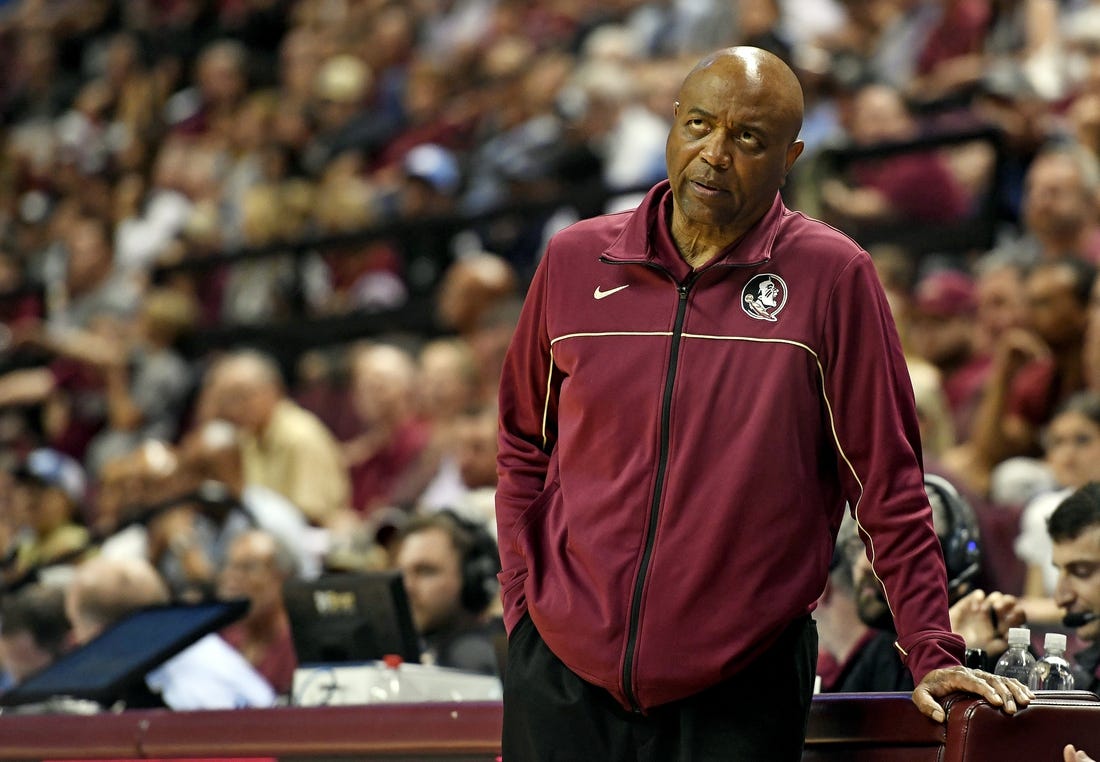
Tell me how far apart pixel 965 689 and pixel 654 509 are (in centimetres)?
49

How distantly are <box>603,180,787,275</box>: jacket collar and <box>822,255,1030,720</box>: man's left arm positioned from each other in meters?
0.13

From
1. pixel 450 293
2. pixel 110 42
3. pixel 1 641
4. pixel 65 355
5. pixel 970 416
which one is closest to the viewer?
pixel 1 641

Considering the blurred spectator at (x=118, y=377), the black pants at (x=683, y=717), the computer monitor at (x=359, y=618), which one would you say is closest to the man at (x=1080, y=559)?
the black pants at (x=683, y=717)

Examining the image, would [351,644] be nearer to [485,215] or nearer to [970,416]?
[970,416]

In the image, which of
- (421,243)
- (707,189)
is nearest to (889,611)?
(707,189)

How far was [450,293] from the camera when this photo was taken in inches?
307

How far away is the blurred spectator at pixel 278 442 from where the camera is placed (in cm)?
748

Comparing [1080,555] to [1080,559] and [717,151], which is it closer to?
[1080,559]

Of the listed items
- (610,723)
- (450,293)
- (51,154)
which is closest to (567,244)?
(610,723)

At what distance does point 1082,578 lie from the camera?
3311mm

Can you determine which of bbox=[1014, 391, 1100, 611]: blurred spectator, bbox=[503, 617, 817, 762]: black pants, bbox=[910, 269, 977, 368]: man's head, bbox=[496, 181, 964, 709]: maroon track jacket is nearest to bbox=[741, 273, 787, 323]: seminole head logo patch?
bbox=[496, 181, 964, 709]: maroon track jacket

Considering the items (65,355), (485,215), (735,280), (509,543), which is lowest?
(65,355)

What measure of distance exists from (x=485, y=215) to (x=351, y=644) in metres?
4.52

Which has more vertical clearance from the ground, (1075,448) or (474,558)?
(1075,448)
